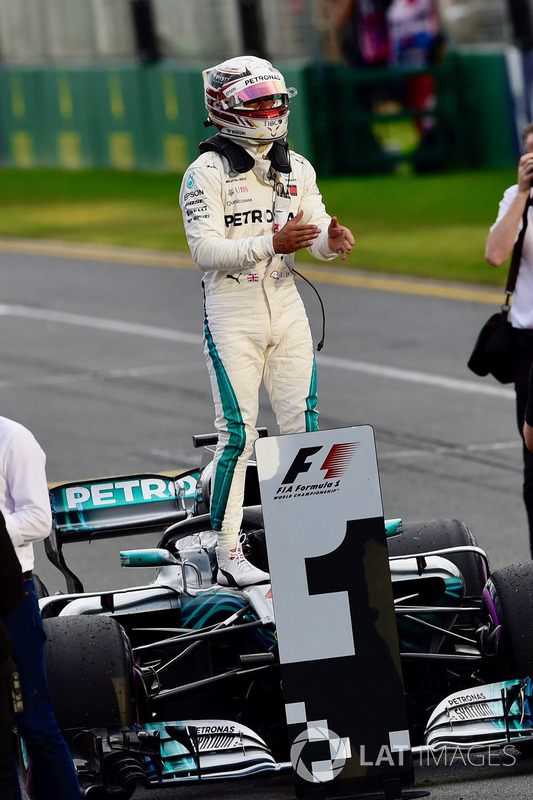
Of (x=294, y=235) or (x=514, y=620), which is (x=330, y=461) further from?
(x=294, y=235)

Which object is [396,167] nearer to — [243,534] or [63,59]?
[63,59]

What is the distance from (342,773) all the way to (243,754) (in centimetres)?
41

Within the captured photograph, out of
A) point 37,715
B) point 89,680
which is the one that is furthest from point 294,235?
point 37,715

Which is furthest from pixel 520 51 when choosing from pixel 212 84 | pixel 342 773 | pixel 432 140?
pixel 342 773

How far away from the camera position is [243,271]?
259 inches

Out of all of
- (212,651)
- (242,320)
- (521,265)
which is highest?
(242,320)

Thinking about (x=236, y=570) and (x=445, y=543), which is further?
(x=445, y=543)

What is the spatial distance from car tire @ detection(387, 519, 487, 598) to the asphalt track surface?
106 centimetres

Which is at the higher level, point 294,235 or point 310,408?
point 294,235

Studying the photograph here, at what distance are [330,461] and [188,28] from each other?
27.0 m

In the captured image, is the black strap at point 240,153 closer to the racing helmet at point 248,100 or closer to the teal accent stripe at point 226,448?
the racing helmet at point 248,100

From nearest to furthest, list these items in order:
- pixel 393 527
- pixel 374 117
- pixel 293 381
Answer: pixel 293 381 → pixel 393 527 → pixel 374 117

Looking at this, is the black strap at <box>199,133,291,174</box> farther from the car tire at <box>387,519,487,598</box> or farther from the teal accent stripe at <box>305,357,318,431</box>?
the car tire at <box>387,519,487,598</box>

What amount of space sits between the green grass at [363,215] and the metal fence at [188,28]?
2.54 metres
